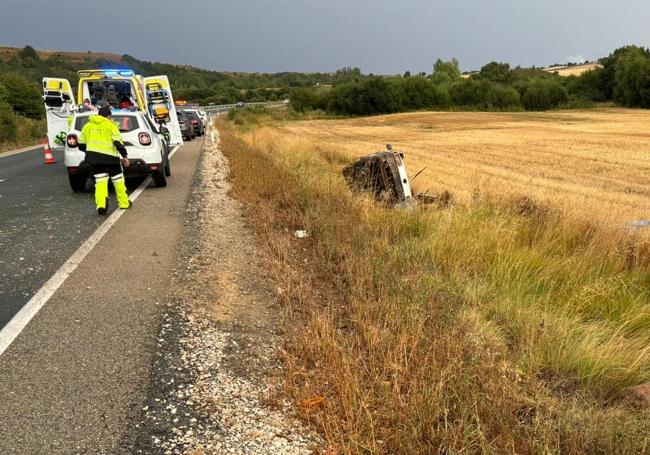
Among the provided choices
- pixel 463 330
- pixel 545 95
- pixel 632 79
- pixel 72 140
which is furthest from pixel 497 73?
pixel 463 330

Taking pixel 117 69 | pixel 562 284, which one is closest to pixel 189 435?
pixel 562 284

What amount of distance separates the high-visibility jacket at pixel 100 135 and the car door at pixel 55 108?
23.2 feet

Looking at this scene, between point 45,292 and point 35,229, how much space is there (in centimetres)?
296

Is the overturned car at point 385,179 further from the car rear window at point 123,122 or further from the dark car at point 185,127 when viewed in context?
the dark car at point 185,127

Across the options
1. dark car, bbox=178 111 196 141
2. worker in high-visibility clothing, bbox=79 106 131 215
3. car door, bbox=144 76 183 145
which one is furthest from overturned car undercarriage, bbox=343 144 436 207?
dark car, bbox=178 111 196 141

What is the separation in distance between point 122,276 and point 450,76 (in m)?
101

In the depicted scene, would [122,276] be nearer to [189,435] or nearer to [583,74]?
[189,435]

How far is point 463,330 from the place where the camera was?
3.58 m

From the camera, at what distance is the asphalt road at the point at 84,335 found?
2.74 meters

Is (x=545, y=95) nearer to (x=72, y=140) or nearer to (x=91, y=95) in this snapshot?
(x=91, y=95)

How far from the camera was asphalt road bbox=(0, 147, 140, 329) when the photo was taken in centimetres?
493

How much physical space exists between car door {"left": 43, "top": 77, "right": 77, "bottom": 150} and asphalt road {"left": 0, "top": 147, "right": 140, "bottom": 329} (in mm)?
2245

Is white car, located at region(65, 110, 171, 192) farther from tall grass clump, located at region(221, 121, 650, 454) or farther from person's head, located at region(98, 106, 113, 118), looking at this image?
tall grass clump, located at region(221, 121, 650, 454)

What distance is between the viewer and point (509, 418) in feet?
8.60
